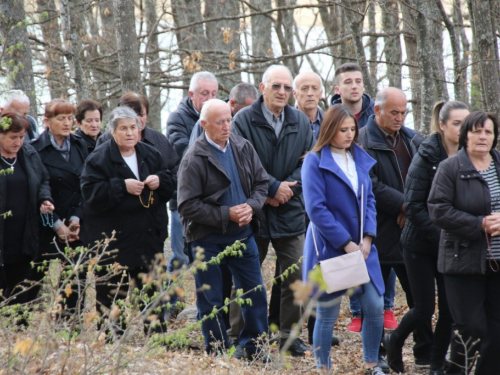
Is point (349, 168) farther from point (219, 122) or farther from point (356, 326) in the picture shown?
point (356, 326)

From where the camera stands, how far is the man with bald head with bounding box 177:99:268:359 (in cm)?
628

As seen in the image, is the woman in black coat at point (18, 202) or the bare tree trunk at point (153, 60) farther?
the bare tree trunk at point (153, 60)

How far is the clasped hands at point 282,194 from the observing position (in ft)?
22.6

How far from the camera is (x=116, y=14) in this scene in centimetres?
1100

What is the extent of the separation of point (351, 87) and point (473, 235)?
2.65 metres

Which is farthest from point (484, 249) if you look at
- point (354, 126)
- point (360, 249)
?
point (354, 126)

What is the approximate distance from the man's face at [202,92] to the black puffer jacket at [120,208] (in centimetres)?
159

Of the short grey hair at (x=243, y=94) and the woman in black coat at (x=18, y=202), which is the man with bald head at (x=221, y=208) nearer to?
the woman in black coat at (x=18, y=202)

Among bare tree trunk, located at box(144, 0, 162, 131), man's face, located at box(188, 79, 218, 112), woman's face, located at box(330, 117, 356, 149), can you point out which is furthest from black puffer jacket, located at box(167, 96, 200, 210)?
bare tree trunk, located at box(144, 0, 162, 131)

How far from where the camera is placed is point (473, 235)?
548cm

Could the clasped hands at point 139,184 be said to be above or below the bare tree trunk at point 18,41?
below

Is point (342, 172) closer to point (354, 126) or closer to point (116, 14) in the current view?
point (354, 126)

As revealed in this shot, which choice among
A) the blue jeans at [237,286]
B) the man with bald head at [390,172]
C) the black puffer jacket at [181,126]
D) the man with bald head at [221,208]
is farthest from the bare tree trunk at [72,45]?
the man with bald head at [390,172]

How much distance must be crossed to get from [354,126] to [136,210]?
7.20 ft
